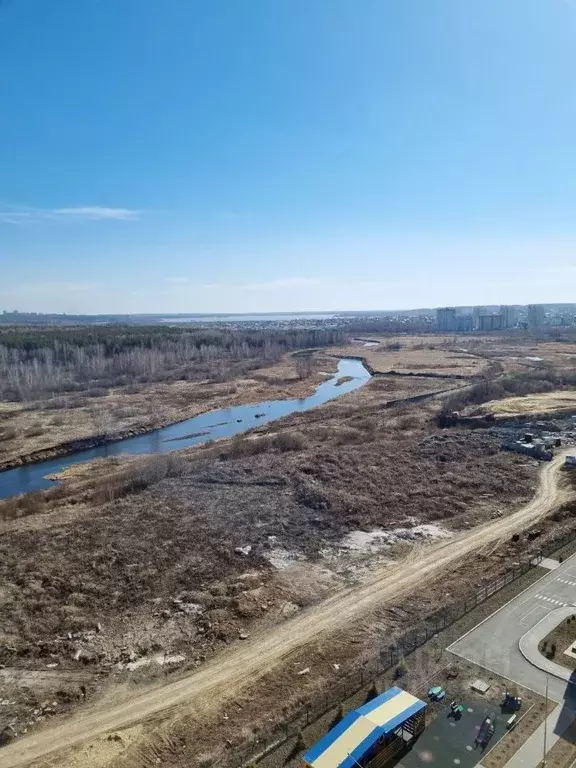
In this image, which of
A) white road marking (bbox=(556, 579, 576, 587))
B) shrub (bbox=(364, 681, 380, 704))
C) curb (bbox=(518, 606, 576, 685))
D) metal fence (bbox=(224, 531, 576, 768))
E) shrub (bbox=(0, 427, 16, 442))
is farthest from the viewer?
shrub (bbox=(0, 427, 16, 442))

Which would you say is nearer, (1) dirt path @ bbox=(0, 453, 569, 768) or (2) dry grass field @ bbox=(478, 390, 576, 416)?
(1) dirt path @ bbox=(0, 453, 569, 768)

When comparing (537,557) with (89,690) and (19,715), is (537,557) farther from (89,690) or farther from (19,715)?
(19,715)

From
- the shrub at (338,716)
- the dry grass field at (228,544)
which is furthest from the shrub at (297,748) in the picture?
the dry grass field at (228,544)

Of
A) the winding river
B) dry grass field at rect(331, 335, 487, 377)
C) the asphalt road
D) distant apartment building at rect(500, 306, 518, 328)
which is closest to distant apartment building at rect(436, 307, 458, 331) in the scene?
distant apartment building at rect(500, 306, 518, 328)

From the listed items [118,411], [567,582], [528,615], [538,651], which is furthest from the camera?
[118,411]

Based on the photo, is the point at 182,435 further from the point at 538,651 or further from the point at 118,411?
the point at 538,651

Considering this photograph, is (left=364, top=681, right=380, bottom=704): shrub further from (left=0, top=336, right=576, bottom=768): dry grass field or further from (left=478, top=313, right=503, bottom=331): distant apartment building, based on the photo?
(left=478, top=313, right=503, bottom=331): distant apartment building

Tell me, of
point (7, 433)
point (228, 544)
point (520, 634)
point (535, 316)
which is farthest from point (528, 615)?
point (535, 316)
